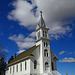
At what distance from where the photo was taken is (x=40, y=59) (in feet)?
113

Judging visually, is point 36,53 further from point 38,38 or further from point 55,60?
point 55,60

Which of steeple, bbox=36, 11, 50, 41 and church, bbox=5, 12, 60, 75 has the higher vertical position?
steeple, bbox=36, 11, 50, 41

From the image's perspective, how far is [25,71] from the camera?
112 ft

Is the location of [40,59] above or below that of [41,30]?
below

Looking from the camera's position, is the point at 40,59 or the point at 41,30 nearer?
the point at 40,59

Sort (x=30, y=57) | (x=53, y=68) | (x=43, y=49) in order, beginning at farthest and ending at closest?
(x=53, y=68)
(x=43, y=49)
(x=30, y=57)

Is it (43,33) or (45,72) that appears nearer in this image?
(45,72)

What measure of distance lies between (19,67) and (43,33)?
1316 centimetres

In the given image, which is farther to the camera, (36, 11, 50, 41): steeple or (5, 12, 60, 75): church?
(36, 11, 50, 41): steeple

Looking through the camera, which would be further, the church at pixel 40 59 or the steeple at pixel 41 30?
the steeple at pixel 41 30

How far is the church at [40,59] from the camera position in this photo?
32750 millimetres

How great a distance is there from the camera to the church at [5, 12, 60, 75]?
107 ft

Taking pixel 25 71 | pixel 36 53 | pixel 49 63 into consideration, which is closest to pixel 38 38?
pixel 36 53

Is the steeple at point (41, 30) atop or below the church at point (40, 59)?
atop
